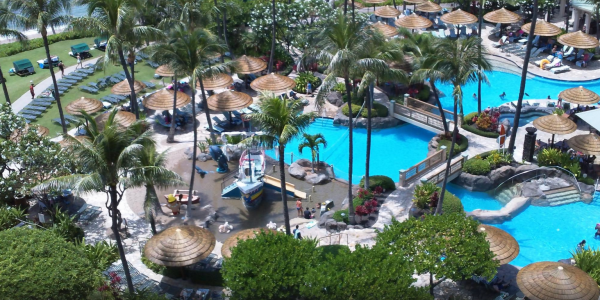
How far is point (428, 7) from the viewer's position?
61.6m

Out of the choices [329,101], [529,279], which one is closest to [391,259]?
[529,279]

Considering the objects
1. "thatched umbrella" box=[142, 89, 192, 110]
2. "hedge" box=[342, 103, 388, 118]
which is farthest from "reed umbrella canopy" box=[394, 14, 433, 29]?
"thatched umbrella" box=[142, 89, 192, 110]

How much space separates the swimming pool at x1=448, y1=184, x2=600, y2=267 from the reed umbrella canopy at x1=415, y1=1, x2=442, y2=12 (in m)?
27.9

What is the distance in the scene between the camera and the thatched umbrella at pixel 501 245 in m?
28.8

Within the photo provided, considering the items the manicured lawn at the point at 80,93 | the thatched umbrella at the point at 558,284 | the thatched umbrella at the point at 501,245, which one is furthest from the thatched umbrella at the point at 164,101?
the thatched umbrella at the point at 558,284

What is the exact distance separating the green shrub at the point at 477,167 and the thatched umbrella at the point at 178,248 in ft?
54.8

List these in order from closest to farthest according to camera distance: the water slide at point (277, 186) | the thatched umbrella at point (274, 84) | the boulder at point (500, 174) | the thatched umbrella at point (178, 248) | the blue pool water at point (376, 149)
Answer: the thatched umbrella at point (178, 248) → the boulder at point (500, 174) → the water slide at point (277, 186) → the blue pool water at point (376, 149) → the thatched umbrella at point (274, 84)

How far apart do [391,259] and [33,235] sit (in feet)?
50.3

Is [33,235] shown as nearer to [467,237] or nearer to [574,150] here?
[467,237]

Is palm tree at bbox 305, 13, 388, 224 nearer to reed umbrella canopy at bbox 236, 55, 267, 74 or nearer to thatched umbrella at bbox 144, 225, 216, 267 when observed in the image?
thatched umbrella at bbox 144, 225, 216, 267

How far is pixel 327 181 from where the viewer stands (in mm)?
40250

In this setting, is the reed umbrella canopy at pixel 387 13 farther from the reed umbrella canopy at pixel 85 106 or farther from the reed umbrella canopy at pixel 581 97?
the reed umbrella canopy at pixel 85 106

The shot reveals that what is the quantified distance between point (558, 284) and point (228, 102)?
25.5 metres

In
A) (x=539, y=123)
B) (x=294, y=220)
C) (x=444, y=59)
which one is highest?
(x=444, y=59)
